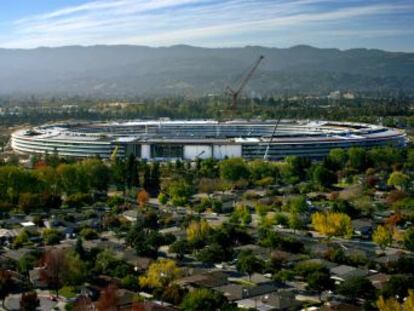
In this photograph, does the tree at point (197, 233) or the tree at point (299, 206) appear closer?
the tree at point (197, 233)

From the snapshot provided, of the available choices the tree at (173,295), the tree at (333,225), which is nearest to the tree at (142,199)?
the tree at (333,225)

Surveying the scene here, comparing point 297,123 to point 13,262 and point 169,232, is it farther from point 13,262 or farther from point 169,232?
point 13,262

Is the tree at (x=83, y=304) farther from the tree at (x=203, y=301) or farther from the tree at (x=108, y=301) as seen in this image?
the tree at (x=203, y=301)

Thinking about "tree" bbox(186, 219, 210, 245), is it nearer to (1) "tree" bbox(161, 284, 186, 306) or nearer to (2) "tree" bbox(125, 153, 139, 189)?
(1) "tree" bbox(161, 284, 186, 306)

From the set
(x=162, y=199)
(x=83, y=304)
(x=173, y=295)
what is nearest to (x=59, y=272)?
(x=83, y=304)

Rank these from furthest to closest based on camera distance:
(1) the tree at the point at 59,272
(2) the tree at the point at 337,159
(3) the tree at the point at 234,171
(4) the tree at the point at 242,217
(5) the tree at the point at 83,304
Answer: (2) the tree at the point at 337,159 < (3) the tree at the point at 234,171 < (4) the tree at the point at 242,217 < (1) the tree at the point at 59,272 < (5) the tree at the point at 83,304

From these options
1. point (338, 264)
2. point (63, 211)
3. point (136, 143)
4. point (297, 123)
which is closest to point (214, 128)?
point (297, 123)

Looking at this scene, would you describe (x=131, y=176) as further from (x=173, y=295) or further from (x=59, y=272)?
(x=173, y=295)
